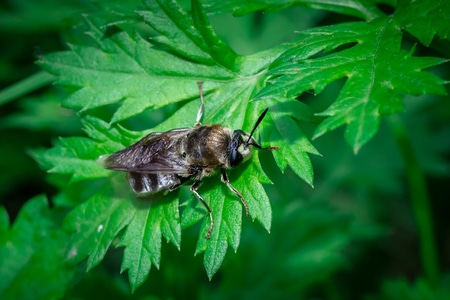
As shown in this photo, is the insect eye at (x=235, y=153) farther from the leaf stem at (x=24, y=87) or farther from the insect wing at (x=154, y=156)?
the leaf stem at (x=24, y=87)

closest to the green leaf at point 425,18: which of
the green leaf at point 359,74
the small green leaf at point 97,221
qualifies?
the green leaf at point 359,74

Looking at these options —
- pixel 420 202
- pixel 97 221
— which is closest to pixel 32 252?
pixel 97 221

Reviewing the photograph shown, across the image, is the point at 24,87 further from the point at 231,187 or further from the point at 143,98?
the point at 231,187

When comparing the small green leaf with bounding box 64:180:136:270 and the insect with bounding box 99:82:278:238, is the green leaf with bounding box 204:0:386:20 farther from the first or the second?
the small green leaf with bounding box 64:180:136:270

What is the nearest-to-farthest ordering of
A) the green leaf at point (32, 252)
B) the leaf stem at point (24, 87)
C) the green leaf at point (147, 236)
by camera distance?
the green leaf at point (147, 236)
the green leaf at point (32, 252)
the leaf stem at point (24, 87)

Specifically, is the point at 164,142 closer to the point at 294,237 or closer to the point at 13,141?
the point at 294,237

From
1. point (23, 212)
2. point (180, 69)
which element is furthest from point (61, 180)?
point (180, 69)
